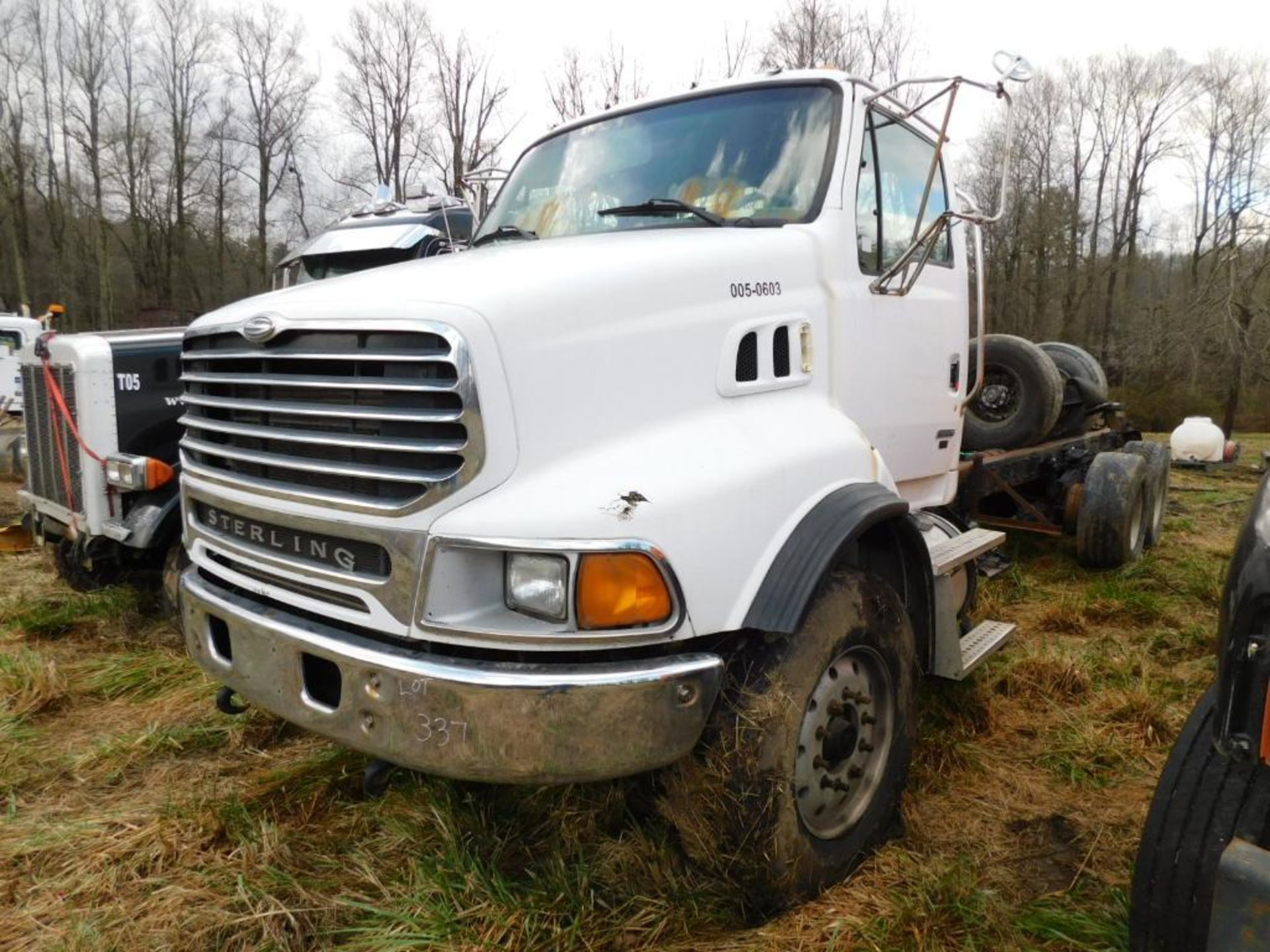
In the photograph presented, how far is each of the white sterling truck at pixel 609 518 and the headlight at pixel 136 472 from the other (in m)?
1.62

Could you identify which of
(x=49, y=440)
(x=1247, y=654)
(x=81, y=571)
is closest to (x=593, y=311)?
(x=1247, y=654)

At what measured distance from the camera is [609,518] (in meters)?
2.07

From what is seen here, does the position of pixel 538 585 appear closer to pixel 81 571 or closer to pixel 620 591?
pixel 620 591

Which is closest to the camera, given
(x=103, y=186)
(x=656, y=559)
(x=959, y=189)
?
(x=656, y=559)

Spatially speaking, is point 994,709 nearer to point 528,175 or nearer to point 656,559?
point 656,559

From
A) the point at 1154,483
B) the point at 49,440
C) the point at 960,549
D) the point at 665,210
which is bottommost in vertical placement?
the point at 1154,483

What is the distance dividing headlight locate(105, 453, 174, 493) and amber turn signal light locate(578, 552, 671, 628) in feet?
10.9

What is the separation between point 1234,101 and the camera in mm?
28422

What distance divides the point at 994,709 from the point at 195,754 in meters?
3.37

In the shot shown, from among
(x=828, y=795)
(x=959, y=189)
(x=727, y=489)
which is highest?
(x=959, y=189)

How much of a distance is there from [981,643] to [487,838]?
81.3 inches

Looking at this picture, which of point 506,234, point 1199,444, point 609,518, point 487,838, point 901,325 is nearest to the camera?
point 609,518

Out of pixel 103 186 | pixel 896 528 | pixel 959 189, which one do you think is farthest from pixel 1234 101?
pixel 103 186

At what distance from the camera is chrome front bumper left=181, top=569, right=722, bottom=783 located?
2.05 metres
